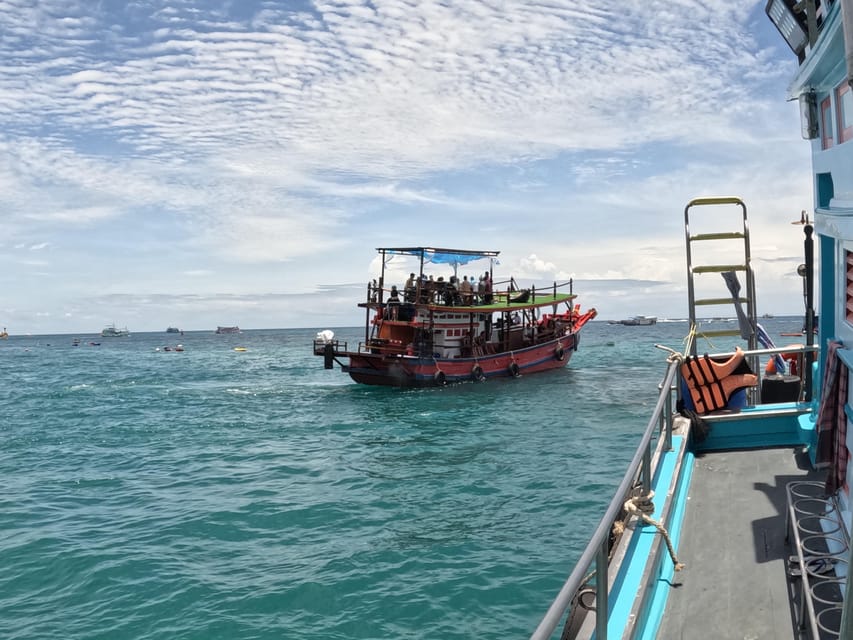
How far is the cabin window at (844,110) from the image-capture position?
4.66 m

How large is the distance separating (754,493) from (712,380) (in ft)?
5.96

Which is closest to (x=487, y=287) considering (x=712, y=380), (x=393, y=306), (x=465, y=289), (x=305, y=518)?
(x=465, y=289)

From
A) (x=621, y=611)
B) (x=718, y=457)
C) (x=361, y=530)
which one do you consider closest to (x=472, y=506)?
(x=361, y=530)

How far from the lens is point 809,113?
5.39 m

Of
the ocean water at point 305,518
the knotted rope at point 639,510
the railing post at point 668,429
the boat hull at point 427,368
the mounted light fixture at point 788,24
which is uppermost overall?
the mounted light fixture at point 788,24

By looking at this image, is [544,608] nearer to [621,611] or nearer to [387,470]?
[621,611]

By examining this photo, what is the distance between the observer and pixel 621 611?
345 cm

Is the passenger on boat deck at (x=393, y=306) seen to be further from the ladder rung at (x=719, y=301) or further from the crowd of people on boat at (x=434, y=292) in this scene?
the ladder rung at (x=719, y=301)

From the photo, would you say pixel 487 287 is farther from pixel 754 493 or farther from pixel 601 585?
pixel 601 585

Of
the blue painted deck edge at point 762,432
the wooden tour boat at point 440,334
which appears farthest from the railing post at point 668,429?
the wooden tour boat at point 440,334

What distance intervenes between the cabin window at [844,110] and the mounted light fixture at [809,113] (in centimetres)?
47

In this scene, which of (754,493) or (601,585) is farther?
(754,493)

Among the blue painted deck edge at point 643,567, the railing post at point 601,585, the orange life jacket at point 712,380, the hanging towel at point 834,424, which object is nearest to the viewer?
the railing post at point 601,585

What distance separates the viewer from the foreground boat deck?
3.70m
